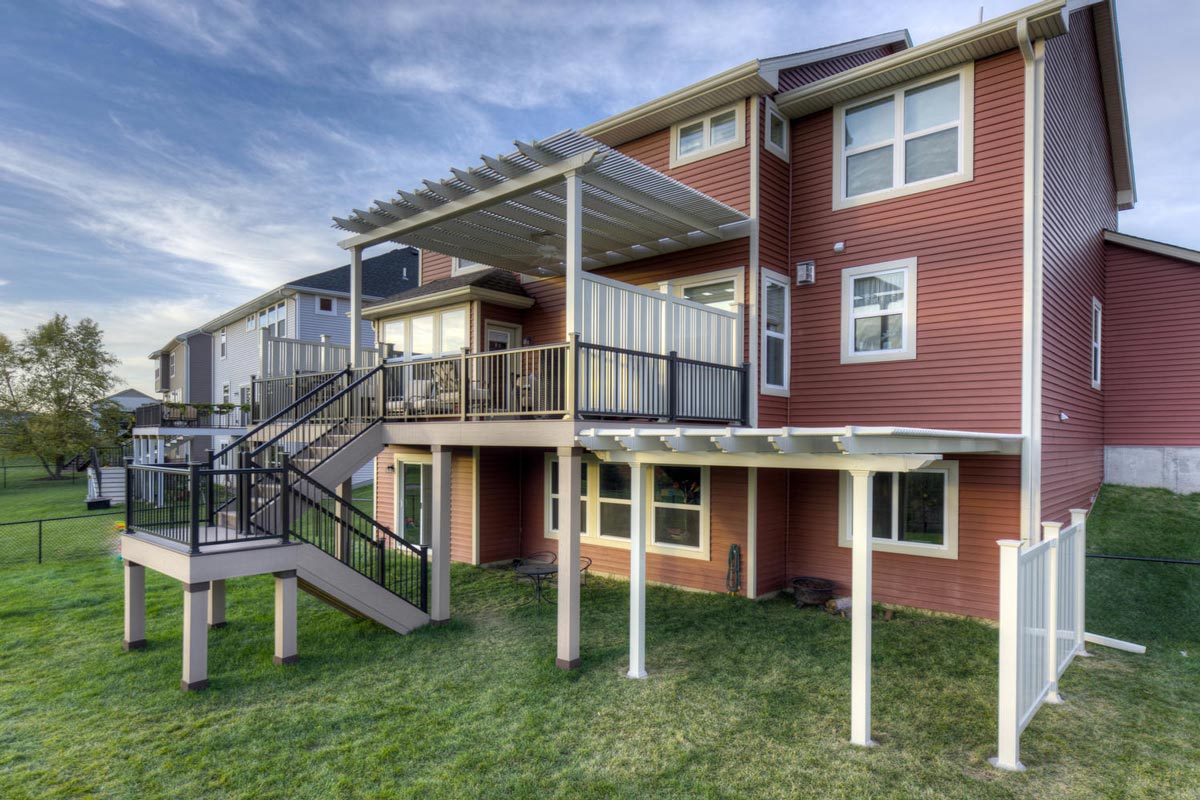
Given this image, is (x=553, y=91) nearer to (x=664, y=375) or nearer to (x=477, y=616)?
(x=664, y=375)

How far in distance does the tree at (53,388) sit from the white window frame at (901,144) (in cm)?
3234

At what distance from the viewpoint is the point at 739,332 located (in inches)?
334

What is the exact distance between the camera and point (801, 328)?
Answer: 904 centimetres

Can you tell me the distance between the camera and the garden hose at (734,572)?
8.75 metres

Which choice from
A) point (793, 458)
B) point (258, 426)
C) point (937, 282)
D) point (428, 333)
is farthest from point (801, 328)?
point (258, 426)

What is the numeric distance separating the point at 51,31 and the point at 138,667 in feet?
42.4

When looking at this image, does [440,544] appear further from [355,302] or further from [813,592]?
[813,592]

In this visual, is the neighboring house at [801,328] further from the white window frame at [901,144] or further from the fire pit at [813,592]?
the fire pit at [813,592]

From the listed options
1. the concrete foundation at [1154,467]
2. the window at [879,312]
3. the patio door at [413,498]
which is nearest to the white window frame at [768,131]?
the window at [879,312]

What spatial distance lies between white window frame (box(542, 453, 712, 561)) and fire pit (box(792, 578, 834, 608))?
4.63 ft

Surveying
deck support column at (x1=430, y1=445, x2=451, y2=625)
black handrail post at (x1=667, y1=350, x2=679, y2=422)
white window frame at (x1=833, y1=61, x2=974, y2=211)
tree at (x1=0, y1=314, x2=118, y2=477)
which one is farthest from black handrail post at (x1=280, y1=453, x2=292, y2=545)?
tree at (x1=0, y1=314, x2=118, y2=477)

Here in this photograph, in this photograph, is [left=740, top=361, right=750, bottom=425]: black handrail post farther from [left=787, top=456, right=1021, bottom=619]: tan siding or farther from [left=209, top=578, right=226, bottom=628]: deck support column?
[left=209, top=578, right=226, bottom=628]: deck support column

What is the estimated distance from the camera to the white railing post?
4.18 metres

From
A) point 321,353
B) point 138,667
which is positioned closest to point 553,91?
point 321,353
